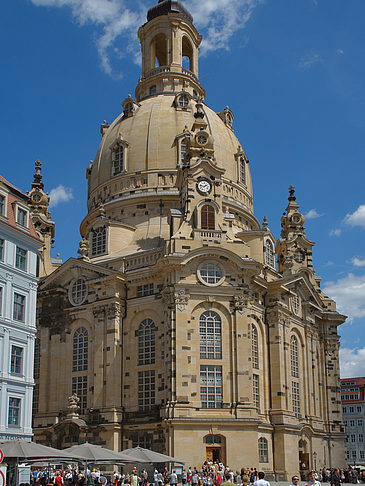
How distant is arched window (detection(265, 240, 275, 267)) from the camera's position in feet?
238

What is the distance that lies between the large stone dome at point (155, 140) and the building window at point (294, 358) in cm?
1868

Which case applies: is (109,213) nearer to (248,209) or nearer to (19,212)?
(248,209)

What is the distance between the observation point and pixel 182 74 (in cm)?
8425

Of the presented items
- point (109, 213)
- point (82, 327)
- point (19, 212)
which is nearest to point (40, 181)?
point (109, 213)

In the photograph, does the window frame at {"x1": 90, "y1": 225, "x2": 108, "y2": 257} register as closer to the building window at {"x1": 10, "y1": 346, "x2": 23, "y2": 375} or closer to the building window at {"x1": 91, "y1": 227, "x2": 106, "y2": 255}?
the building window at {"x1": 91, "y1": 227, "x2": 106, "y2": 255}

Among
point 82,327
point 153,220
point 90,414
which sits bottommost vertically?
point 90,414

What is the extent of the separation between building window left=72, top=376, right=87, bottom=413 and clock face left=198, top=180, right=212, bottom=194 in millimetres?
20643

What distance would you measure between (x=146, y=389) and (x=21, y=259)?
2037 cm

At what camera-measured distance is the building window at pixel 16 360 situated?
42388 millimetres

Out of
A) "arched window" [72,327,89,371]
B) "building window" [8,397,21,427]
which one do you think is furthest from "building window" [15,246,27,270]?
"arched window" [72,327,89,371]

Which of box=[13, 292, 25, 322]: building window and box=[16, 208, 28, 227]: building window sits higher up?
box=[16, 208, 28, 227]: building window

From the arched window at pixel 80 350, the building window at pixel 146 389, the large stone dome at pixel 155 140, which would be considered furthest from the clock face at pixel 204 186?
the arched window at pixel 80 350

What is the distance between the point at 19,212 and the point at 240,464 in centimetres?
2672

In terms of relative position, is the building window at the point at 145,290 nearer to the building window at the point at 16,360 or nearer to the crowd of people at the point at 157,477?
the crowd of people at the point at 157,477
